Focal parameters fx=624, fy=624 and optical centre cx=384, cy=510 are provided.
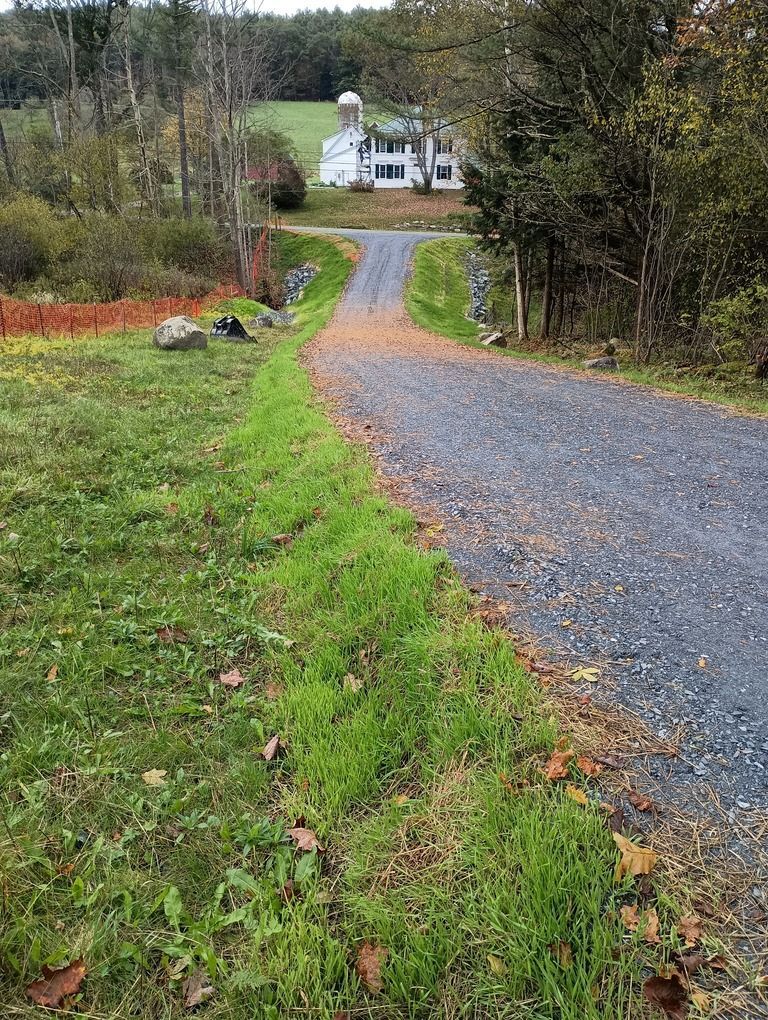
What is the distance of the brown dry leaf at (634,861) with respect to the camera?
1.89 metres

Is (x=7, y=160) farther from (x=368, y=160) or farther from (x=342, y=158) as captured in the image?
(x=342, y=158)

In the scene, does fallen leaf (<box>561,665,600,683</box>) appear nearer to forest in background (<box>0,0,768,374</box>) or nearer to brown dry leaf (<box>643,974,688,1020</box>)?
brown dry leaf (<box>643,974,688,1020</box>)

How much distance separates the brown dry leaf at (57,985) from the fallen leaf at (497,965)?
1.21 metres

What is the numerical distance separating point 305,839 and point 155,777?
77 cm

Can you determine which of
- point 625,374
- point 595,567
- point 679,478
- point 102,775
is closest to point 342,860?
point 102,775

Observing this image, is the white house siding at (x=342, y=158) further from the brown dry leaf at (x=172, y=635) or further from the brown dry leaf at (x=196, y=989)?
the brown dry leaf at (x=196, y=989)

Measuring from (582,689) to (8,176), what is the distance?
1491 inches

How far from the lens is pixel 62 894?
2145 millimetres

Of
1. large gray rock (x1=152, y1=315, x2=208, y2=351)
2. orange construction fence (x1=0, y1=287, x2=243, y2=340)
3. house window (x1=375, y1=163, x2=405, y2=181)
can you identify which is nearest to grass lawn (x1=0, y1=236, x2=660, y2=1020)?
large gray rock (x1=152, y1=315, x2=208, y2=351)

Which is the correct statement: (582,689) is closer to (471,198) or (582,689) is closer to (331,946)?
(331,946)

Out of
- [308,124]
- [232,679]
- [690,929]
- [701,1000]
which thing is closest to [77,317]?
[232,679]

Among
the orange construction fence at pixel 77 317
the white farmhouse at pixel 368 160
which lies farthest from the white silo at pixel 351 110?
the orange construction fence at pixel 77 317

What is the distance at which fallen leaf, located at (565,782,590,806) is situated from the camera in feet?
6.97

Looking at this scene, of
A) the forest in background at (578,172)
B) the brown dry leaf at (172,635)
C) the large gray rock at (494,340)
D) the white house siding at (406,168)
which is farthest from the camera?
the white house siding at (406,168)
